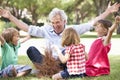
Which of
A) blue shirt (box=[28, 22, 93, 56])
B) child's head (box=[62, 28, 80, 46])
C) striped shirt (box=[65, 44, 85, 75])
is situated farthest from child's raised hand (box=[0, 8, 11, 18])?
striped shirt (box=[65, 44, 85, 75])

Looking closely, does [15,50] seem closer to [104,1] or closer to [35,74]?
[35,74]

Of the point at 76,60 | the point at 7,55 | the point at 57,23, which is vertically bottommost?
the point at 76,60

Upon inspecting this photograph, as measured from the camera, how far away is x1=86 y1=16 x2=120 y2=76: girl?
7.36 meters

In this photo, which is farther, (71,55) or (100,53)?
(100,53)

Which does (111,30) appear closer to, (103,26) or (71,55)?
(103,26)

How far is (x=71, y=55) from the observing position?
23.2 feet

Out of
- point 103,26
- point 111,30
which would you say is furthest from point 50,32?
point 111,30

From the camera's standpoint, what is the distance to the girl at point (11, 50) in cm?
757

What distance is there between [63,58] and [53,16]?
37.7 inches

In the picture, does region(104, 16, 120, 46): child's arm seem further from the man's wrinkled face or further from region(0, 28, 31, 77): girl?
region(0, 28, 31, 77): girl

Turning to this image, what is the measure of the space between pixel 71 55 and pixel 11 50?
51.3 inches

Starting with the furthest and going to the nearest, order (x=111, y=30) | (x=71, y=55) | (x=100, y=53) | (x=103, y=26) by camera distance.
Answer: (x=100, y=53) < (x=103, y=26) < (x=71, y=55) < (x=111, y=30)

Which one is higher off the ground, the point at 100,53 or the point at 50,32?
the point at 50,32

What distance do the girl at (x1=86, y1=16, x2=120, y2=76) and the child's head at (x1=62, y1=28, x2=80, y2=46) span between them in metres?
0.54
